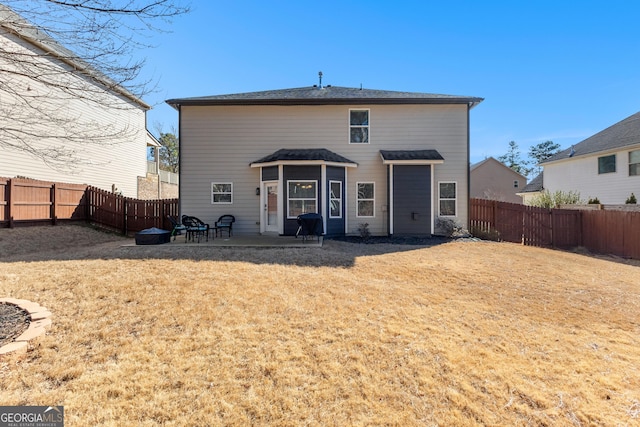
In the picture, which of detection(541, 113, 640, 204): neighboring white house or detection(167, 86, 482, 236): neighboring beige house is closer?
detection(167, 86, 482, 236): neighboring beige house

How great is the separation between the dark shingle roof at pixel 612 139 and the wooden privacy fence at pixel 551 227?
7.50m

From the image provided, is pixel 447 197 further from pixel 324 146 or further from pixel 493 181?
pixel 493 181

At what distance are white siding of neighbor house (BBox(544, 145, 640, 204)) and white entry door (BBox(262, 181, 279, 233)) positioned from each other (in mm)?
18102

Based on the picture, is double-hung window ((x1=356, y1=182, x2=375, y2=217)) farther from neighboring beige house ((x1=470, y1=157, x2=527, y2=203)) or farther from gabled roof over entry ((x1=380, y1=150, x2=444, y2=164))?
neighboring beige house ((x1=470, y1=157, x2=527, y2=203))

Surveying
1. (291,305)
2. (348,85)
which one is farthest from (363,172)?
(291,305)

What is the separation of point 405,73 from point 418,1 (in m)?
4.91

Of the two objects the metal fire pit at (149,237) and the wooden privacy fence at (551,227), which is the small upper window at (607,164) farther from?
the metal fire pit at (149,237)

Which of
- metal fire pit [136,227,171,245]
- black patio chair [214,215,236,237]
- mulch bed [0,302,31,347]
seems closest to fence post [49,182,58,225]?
metal fire pit [136,227,171,245]

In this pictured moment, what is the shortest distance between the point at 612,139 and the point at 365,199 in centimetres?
1626

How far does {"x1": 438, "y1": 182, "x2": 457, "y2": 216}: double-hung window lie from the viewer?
12234 millimetres

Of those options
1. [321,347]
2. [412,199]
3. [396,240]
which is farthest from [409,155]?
[321,347]

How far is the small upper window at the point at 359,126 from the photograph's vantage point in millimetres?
12398

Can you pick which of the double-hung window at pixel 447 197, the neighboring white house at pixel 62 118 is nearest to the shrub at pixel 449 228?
the double-hung window at pixel 447 197

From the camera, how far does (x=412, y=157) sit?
11.6 meters
